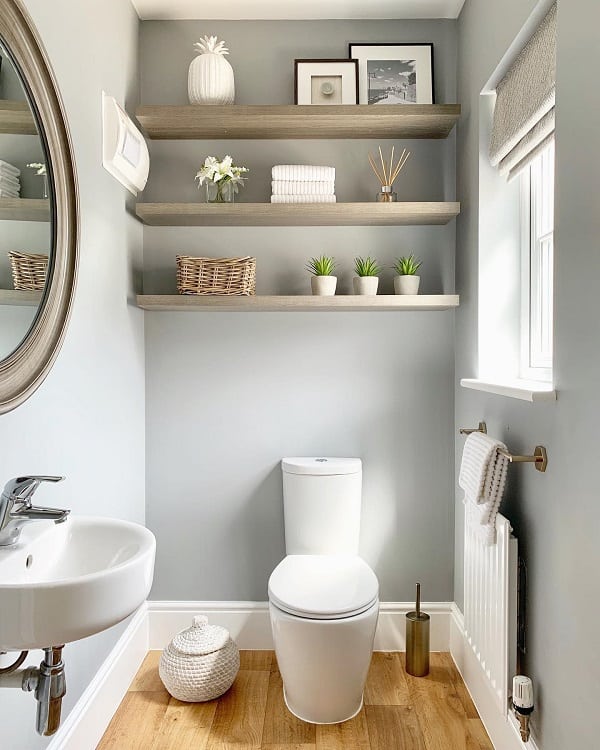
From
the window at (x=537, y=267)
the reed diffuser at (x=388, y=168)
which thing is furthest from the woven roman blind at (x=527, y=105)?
the reed diffuser at (x=388, y=168)

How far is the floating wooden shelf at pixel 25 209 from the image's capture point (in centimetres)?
136

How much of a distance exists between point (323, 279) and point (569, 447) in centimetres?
119

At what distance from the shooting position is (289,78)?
8.34 feet

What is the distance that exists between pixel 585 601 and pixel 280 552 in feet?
4.73

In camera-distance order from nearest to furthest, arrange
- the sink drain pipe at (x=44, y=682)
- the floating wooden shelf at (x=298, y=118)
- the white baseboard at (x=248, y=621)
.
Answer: the sink drain pipe at (x=44, y=682) < the floating wooden shelf at (x=298, y=118) < the white baseboard at (x=248, y=621)

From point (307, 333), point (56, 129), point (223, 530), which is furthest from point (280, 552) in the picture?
point (56, 129)

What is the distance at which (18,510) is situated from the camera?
133 cm

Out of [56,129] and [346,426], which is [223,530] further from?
[56,129]

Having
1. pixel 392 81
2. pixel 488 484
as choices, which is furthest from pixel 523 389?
pixel 392 81

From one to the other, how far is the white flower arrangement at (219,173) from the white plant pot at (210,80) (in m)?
0.15

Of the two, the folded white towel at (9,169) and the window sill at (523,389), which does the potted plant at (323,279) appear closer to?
the window sill at (523,389)

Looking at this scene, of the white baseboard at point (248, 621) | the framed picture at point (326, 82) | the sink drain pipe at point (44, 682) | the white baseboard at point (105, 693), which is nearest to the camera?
the sink drain pipe at point (44, 682)

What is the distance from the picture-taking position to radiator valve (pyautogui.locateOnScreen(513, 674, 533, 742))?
5.39 feet

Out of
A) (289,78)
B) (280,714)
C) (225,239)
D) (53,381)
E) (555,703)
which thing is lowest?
(280,714)
